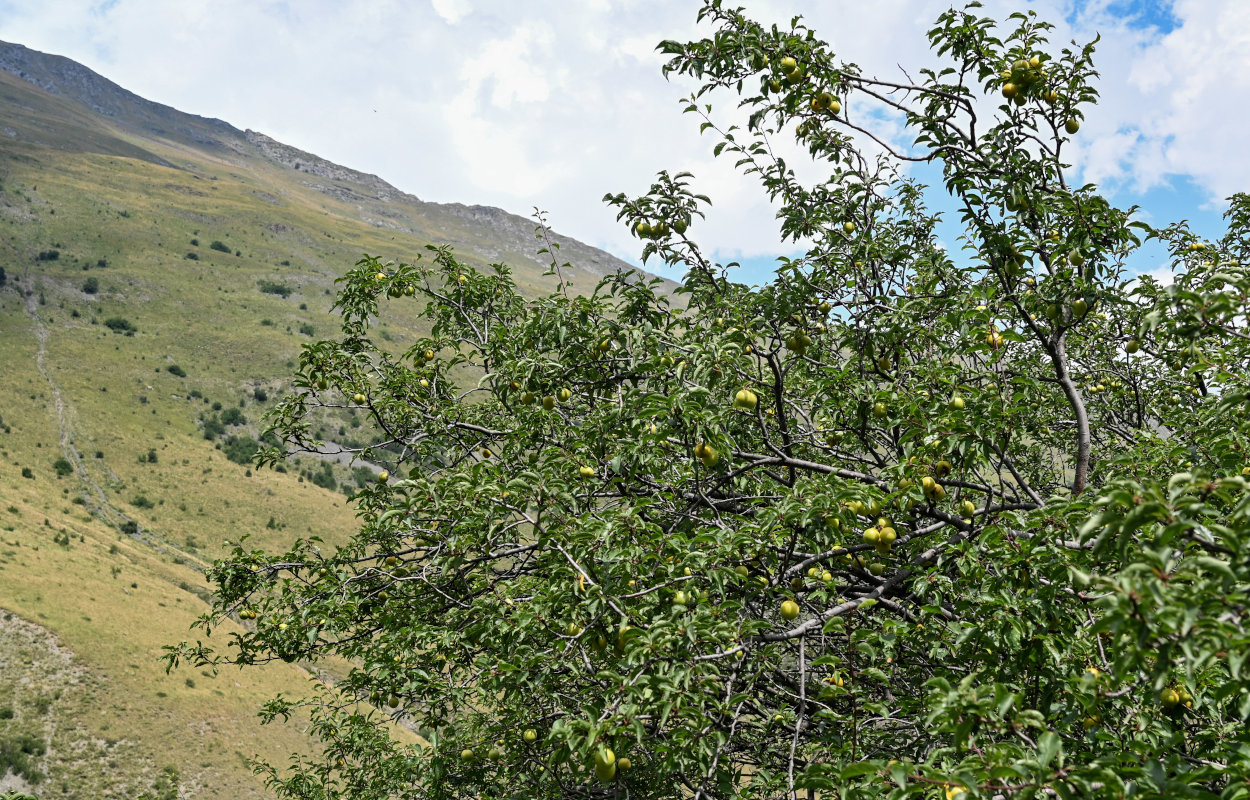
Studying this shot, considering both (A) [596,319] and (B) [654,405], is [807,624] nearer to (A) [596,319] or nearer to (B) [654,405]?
(B) [654,405]

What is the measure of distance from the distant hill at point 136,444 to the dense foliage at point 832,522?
288 centimetres

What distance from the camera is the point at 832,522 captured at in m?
3.24

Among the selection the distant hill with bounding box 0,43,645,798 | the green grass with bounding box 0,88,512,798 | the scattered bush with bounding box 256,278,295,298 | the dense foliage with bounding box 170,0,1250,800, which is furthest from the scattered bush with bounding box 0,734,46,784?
the scattered bush with bounding box 256,278,295,298

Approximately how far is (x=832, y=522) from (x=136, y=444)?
7705cm

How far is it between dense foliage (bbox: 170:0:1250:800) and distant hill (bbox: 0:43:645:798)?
2.88 m

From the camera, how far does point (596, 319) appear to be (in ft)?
17.3

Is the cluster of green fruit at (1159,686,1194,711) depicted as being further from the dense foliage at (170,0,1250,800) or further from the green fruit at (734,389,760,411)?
the green fruit at (734,389,760,411)

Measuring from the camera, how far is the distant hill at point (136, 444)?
2639 centimetres

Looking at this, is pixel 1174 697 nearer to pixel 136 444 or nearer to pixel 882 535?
pixel 882 535

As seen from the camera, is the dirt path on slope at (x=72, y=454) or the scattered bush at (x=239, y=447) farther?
the scattered bush at (x=239, y=447)

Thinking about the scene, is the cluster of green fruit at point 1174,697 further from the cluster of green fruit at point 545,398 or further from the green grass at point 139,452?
the green grass at point 139,452

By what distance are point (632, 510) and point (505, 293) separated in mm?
5161

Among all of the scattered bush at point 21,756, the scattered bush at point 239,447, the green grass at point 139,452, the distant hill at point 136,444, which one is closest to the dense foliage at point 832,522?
Result: the distant hill at point 136,444

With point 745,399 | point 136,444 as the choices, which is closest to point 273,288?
point 136,444
